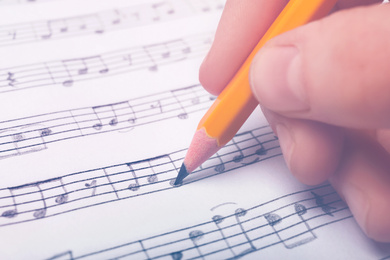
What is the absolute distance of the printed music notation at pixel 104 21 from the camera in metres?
0.72

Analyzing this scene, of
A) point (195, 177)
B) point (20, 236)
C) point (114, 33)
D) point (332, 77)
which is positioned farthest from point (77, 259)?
point (114, 33)

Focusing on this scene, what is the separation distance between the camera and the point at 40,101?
1.98ft

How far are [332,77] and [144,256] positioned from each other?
0.27 meters

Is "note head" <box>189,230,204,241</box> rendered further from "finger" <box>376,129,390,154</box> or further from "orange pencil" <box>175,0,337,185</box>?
"finger" <box>376,129,390,154</box>

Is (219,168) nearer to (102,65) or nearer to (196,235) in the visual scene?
(196,235)

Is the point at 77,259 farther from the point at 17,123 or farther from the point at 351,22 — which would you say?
the point at 351,22

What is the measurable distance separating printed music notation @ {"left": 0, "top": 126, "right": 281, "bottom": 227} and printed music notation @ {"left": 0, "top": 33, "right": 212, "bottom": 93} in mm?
190

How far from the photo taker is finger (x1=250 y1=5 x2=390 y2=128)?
1.25ft

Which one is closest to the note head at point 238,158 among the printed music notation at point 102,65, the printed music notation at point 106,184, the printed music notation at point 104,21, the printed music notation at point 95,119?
the printed music notation at point 106,184

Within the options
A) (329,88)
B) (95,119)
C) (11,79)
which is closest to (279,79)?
(329,88)

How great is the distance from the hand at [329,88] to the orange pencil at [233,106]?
0.03 meters

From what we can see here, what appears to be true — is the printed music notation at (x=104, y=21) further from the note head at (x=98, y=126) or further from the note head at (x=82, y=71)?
the note head at (x=98, y=126)

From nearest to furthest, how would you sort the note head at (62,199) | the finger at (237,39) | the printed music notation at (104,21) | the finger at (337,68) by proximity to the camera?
the finger at (337,68)
the note head at (62,199)
the finger at (237,39)
the printed music notation at (104,21)

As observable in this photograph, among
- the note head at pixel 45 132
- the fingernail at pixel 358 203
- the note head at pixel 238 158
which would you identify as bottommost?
the fingernail at pixel 358 203
